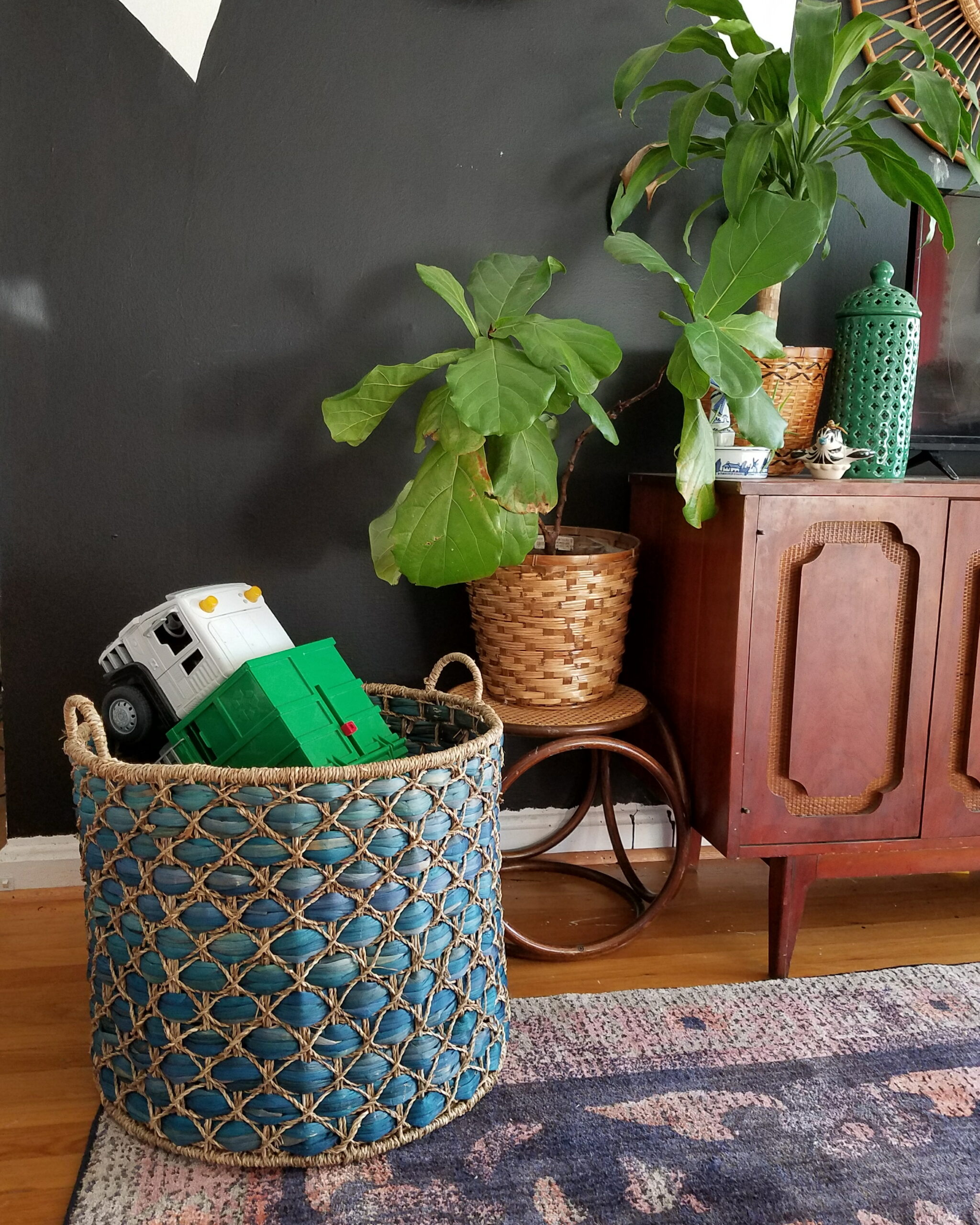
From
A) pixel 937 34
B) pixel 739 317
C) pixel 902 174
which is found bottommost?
pixel 739 317

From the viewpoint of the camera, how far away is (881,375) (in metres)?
1.47

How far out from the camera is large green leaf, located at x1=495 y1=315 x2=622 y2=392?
1.18 metres

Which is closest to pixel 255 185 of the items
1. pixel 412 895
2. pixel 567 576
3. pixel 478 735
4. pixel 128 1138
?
pixel 567 576

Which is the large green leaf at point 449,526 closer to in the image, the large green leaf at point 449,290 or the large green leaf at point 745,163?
the large green leaf at point 449,290

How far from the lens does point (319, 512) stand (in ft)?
5.40

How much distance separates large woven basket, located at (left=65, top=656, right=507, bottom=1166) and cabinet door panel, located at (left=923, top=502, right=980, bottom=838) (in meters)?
0.80

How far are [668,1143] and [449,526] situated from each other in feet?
2.63

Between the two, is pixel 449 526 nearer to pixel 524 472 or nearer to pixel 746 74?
pixel 524 472

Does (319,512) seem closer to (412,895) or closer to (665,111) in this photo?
(412,895)

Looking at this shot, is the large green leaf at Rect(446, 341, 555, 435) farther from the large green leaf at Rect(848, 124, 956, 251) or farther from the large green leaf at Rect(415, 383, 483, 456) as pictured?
the large green leaf at Rect(848, 124, 956, 251)

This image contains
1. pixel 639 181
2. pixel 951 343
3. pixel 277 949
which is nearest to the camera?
pixel 277 949

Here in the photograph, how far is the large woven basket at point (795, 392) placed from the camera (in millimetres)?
1466

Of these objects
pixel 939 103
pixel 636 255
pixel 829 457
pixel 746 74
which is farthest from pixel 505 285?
pixel 939 103

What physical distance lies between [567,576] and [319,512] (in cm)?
51
